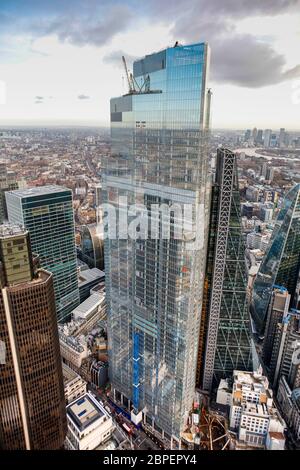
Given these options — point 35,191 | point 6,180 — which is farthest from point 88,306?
point 6,180

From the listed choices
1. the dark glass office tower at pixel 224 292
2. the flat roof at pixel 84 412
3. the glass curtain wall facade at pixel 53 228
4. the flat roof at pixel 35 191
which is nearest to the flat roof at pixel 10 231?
the dark glass office tower at pixel 224 292

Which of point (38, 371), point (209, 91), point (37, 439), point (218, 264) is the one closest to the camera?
point (209, 91)

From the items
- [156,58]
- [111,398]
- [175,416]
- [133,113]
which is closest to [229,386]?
[175,416]

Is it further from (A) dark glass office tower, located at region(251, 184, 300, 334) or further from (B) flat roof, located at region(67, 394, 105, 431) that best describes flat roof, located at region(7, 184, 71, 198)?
(A) dark glass office tower, located at region(251, 184, 300, 334)

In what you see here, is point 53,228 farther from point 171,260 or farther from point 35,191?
point 171,260

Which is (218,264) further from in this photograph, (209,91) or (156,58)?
(156,58)
